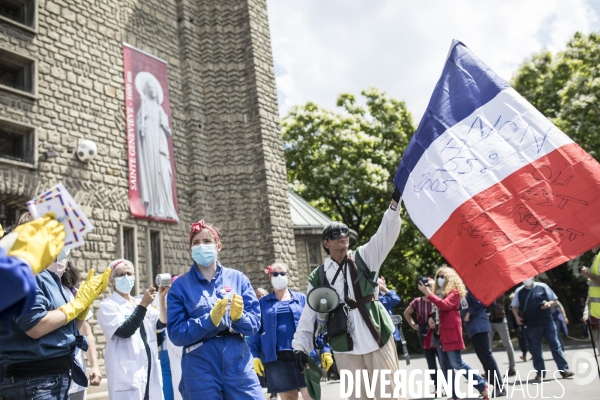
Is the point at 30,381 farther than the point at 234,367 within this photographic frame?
No

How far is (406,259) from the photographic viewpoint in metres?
26.1

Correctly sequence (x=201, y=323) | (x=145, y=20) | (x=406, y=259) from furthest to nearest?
(x=406, y=259), (x=145, y=20), (x=201, y=323)

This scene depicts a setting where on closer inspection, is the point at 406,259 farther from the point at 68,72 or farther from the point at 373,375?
the point at 373,375

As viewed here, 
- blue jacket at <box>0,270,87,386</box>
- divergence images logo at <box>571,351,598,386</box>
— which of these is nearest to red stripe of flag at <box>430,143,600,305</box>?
blue jacket at <box>0,270,87,386</box>

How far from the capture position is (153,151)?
46.0 ft

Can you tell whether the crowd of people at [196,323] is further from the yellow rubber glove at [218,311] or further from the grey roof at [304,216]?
the grey roof at [304,216]

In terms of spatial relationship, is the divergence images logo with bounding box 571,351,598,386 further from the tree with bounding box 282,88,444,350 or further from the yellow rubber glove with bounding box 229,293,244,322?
the tree with bounding box 282,88,444,350

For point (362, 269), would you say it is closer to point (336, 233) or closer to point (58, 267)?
point (336, 233)

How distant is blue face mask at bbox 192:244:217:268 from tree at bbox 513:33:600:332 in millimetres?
19047

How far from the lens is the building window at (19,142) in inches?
434

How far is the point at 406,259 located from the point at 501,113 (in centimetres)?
2229

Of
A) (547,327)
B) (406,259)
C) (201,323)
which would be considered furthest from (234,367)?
(406,259)

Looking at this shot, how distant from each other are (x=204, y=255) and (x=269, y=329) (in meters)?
2.33

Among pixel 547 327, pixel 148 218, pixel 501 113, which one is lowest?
pixel 547 327
